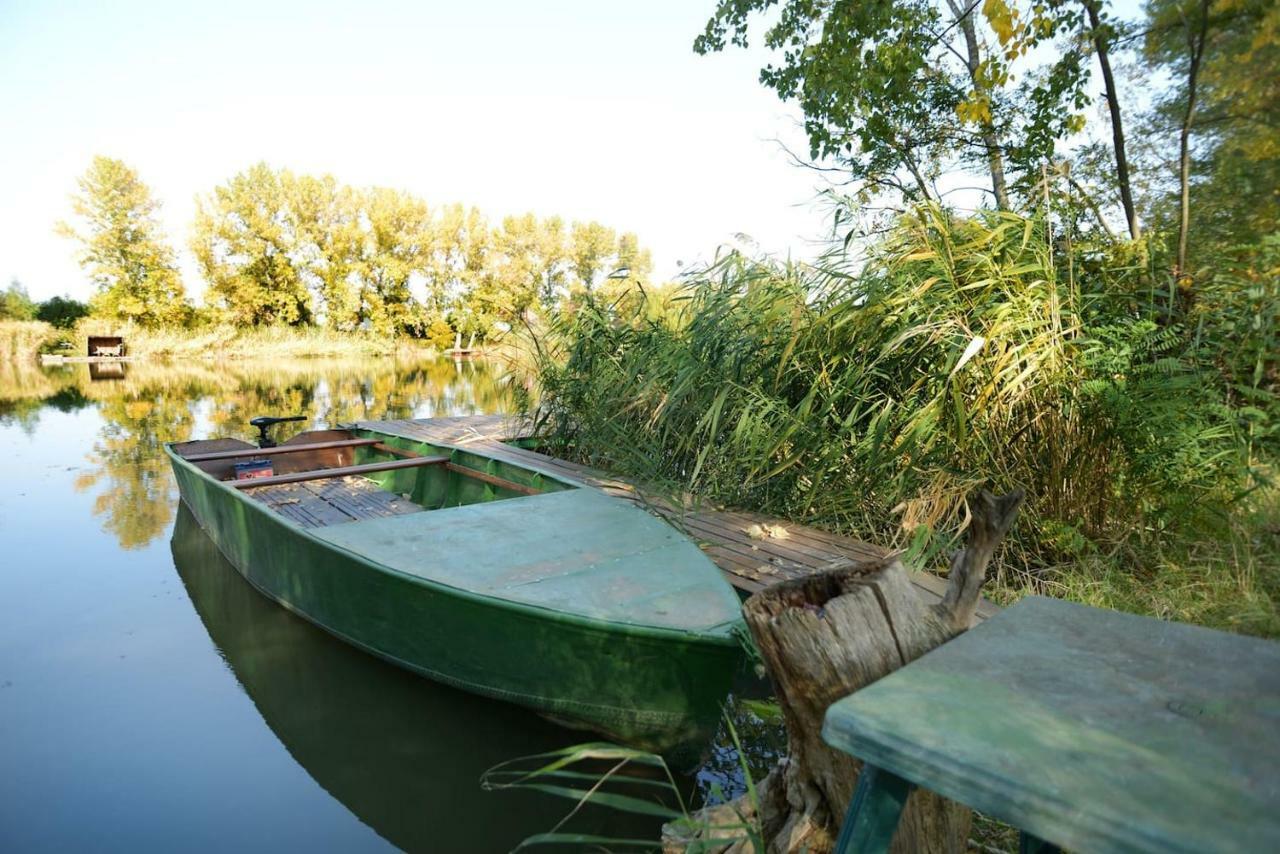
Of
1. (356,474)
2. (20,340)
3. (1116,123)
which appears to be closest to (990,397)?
(1116,123)

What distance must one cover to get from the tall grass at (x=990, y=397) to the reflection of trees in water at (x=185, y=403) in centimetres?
400

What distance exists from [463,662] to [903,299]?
8.60 ft

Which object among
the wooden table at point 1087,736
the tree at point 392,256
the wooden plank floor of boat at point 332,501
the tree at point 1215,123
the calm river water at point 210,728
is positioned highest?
the tree at point 392,256

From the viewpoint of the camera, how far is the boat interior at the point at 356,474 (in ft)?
16.9

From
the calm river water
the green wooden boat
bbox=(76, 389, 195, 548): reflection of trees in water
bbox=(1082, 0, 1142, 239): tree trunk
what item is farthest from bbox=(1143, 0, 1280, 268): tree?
bbox=(76, 389, 195, 548): reflection of trees in water

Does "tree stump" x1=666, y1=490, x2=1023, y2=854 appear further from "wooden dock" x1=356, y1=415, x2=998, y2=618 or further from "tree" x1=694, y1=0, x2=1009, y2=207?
"tree" x1=694, y1=0, x2=1009, y2=207

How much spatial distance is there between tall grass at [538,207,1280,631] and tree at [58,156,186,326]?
1391 inches

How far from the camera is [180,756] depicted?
10.6ft

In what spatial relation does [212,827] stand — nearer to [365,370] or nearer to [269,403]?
[269,403]

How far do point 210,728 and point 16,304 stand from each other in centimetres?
3860

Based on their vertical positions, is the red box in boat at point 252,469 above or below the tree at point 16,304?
below

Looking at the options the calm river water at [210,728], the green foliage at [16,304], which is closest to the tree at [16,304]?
the green foliage at [16,304]

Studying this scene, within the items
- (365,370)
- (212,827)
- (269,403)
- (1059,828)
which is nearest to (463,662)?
(212,827)

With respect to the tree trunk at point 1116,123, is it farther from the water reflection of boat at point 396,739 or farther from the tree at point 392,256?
the tree at point 392,256
